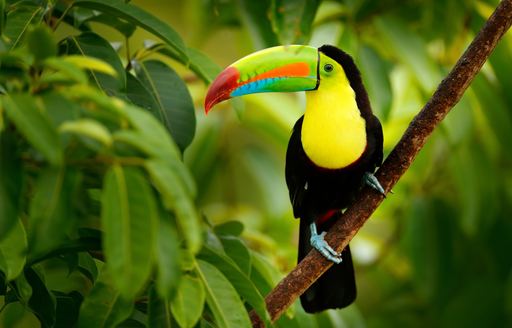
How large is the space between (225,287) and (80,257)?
0.50 meters

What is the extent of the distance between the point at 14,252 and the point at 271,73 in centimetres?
109

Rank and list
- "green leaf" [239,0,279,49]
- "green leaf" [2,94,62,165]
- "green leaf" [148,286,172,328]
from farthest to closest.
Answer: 1. "green leaf" [239,0,279,49]
2. "green leaf" [148,286,172,328]
3. "green leaf" [2,94,62,165]

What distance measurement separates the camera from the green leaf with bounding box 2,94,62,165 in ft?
4.79

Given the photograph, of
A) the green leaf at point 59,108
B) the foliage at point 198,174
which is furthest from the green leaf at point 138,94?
the green leaf at point 59,108

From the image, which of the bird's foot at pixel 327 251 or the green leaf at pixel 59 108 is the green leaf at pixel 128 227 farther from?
the bird's foot at pixel 327 251

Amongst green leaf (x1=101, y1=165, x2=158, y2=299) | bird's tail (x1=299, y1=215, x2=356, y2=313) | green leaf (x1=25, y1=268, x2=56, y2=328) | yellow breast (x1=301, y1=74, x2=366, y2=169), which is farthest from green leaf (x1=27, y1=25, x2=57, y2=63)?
bird's tail (x1=299, y1=215, x2=356, y2=313)

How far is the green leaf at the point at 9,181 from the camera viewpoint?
5.06 ft

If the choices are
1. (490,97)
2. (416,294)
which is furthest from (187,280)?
(416,294)

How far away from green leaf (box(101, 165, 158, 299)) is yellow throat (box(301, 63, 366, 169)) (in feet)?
4.26

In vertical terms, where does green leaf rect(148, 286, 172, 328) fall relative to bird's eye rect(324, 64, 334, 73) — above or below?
below

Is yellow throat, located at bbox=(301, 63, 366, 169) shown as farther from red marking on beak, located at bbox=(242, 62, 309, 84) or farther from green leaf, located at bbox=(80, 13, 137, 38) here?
green leaf, located at bbox=(80, 13, 137, 38)

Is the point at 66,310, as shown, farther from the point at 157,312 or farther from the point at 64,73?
the point at 64,73

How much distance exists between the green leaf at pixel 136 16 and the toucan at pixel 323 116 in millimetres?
313

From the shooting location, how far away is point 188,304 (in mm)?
1854
